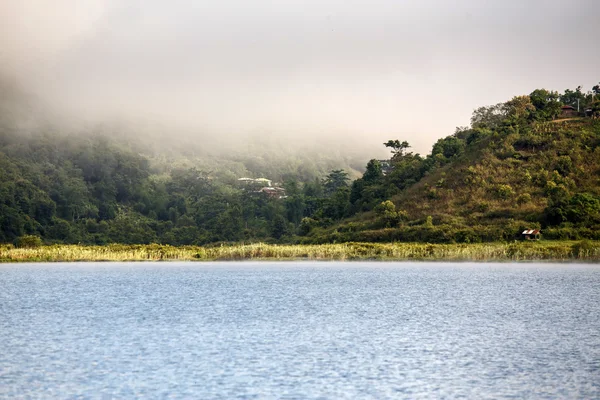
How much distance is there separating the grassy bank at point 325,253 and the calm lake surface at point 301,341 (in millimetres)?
36304

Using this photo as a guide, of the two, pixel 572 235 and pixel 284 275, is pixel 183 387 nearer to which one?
pixel 284 275

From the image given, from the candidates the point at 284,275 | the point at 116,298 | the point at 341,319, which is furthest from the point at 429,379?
Result: the point at 284,275

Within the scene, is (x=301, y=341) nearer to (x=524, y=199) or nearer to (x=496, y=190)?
(x=524, y=199)

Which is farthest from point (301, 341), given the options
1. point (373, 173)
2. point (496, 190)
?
point (373, 173)

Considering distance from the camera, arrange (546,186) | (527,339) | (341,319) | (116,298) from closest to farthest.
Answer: (527,339), (341,319), (116,298), (546,186)

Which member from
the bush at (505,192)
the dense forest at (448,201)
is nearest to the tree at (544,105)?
the dense forest at (448,201)

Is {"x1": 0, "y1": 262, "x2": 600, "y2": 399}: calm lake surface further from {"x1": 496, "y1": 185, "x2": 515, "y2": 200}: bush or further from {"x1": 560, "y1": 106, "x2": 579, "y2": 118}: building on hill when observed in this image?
{"x1": 560, "y1": 106, "x2": 579, "y2": 118}: building on hill

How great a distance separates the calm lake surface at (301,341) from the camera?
79.8ft

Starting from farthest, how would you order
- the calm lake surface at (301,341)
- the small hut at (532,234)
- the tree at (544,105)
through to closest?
1. the tree at (544,105)
2. the small hut at (532,234)
3. the calm lake surface at (301,341)

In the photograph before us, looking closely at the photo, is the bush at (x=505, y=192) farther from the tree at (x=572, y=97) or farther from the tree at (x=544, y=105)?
the tree at (x=572, y=97)

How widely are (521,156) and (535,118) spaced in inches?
761

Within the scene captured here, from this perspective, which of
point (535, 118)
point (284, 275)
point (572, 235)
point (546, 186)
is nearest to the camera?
point (284, 275)

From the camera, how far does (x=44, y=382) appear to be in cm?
2456

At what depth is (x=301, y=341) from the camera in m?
33.3
